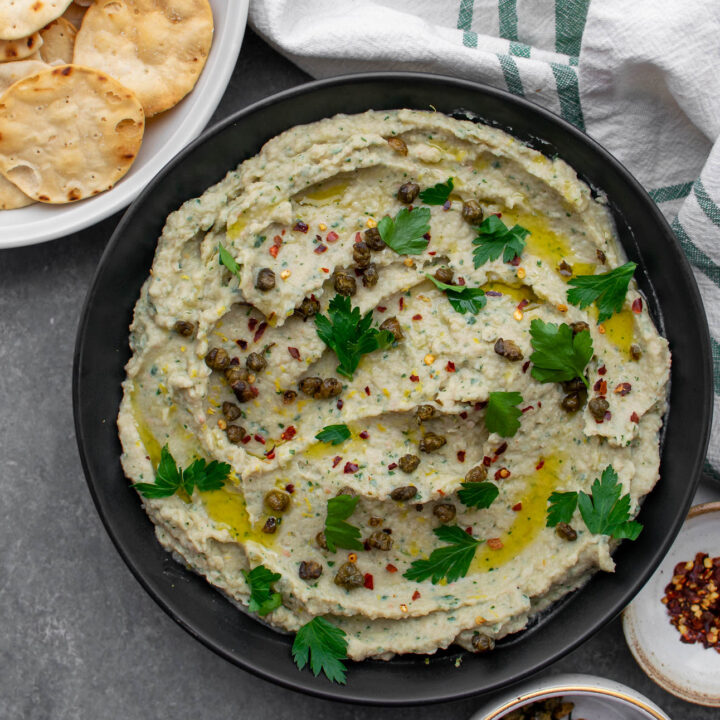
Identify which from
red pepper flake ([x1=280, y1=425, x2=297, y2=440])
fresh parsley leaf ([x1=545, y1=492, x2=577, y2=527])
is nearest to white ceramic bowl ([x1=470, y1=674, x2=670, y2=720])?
fresh parsley leaf ([x1=545, y1=492, x2=577, y2=527])

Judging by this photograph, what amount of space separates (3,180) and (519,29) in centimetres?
242

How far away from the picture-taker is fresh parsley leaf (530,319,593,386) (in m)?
3.36

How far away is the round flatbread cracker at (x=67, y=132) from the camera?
12.0 feet

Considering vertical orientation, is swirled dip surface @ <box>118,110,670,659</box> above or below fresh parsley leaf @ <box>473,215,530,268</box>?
below

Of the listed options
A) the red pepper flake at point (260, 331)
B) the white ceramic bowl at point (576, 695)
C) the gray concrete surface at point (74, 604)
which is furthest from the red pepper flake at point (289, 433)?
the white ceramic bowl at point (576, 695)

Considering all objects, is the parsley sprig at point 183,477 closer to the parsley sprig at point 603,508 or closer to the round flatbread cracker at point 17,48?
the parsley sprig at point 603,508

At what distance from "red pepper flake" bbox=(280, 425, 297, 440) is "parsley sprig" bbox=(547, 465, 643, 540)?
1.07m

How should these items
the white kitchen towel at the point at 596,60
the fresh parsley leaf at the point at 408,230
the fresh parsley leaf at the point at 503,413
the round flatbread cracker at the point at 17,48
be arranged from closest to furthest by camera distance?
1. the fresh parsley leaf at the point at 503,413
2. the fresh parsley leaf at the point at 408,230
3. the white kitchen towel at the point at 596,60
4. the round flatbread cracker at the point at 17,48

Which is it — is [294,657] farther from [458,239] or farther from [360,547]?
[458,239]

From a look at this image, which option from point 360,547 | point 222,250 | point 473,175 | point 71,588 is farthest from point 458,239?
point 71,588

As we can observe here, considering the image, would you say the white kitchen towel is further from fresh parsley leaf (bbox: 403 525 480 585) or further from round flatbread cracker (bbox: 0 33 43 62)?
fresh parsley leaf (bbox: 403 525 480 585)

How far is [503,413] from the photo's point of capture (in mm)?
3338

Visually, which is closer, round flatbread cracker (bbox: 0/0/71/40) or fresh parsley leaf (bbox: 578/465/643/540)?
fresh parsley leaf (bbox: 578/465/643/540)

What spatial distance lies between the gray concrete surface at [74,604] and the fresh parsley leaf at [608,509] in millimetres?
835
